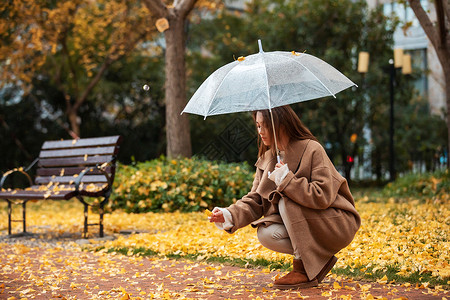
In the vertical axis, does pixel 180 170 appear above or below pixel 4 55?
below

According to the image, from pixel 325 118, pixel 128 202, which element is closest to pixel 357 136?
pixel 325 118

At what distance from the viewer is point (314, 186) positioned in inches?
142

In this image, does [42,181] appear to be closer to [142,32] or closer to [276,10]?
[142,32]

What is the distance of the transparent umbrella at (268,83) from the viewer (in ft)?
12.1

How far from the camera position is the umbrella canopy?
3674 mm

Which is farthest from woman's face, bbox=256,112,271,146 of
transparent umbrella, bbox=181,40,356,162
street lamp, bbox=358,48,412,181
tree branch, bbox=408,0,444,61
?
street lamp, bbox=358,48,412,181

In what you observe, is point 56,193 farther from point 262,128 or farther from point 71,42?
point 71,42

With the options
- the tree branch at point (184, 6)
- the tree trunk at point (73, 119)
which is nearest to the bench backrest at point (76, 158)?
the tree branch at point (184, 6)

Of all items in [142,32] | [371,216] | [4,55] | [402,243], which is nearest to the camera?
[402,243]

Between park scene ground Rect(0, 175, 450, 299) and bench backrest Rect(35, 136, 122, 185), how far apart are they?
744 mm

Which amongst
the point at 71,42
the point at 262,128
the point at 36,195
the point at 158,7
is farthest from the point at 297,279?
the point at 71,42

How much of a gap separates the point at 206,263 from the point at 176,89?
5591 mm

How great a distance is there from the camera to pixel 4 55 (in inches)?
549

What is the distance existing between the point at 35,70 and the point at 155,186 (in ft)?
29.1
